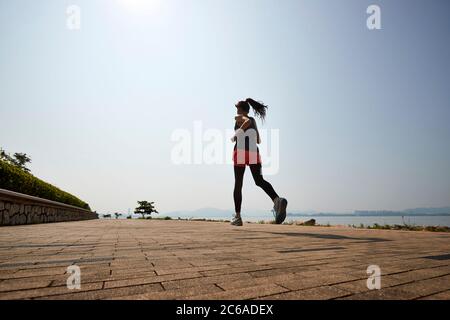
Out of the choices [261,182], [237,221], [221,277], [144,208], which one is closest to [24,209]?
[237,221]

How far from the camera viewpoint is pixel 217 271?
4.81 feet

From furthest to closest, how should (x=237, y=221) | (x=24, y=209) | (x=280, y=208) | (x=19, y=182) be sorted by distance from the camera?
1. (x=19, y=182)
2. (x=24, y=209)
3. (x=237, y=221)
4. (x=280, y=208)

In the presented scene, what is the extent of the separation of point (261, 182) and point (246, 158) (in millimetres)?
609

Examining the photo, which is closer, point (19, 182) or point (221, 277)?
point (221, 277)

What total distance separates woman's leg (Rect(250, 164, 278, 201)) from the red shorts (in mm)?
110

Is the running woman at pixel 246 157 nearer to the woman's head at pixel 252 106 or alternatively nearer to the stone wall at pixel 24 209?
the woman's head at pixel 252 106

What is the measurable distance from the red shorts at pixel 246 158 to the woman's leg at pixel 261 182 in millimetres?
110

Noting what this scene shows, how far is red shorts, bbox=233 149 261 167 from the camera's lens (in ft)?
18.4

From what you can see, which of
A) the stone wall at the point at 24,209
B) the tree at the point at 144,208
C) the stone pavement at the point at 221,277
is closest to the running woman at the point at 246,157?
the stone pavement at the point at 221,277

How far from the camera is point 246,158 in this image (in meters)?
5.63

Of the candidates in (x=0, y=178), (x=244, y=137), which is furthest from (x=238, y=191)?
(x=0, y=178)

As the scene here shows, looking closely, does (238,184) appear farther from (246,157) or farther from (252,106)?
(252,106)

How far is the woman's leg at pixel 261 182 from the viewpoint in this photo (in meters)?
5.39
